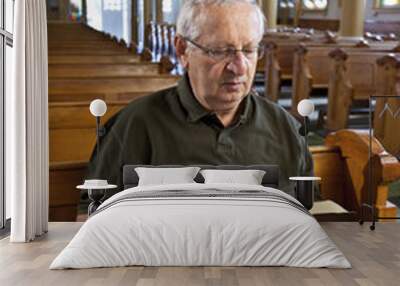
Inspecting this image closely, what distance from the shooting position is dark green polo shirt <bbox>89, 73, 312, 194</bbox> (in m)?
4.07

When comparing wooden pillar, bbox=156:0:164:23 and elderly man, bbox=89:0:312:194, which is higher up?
wooden pillar, bbox=156:0:164:23

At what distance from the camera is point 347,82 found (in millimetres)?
6266

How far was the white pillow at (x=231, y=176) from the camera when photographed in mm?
3887

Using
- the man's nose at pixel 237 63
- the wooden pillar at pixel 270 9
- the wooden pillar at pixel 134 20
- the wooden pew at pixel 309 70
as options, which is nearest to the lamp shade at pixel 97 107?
the man's nose at pixel 237 63

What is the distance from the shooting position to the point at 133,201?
10.8 feet

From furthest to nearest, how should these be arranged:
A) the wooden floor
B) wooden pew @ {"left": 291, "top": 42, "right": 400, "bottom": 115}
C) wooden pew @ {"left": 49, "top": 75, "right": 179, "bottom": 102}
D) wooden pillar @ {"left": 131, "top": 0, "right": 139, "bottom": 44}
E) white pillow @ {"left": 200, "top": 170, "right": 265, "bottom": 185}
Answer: wooden pillar @ {"left": 131, "top": 0, "right": 139, "bottom": 44} → wooden pew @ {"left": 291, "top": 42, "right": 400, "bottom": 115} → wooden pew @ {"left": 49, "top": 75, "right": 179, "bottom": 102} → white pillow @ {"left": 200, "top": 170, "right": 265, "bottom": 185} → the wooden floor

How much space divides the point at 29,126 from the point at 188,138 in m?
0.92

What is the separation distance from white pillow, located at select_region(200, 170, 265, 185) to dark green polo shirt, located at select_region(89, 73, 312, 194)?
124 millimetres

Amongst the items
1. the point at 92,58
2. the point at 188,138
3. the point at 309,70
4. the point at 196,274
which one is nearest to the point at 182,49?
the point at 188,138

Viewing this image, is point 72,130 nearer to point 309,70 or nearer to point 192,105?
point 192,105

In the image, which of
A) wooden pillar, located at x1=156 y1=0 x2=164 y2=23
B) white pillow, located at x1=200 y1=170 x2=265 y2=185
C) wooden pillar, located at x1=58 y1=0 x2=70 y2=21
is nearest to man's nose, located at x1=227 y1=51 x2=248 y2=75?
white pillow, located at x1=200 y1=170 x2=265 y2=185

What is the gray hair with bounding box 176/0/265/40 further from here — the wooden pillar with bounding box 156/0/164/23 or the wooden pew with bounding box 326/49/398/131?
the wooden pillar with bounding box 156/0/164/23

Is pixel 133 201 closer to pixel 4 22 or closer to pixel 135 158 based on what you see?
pixel 135 158

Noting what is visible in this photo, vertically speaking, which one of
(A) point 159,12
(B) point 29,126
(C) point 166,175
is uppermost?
(A) point 159,12
